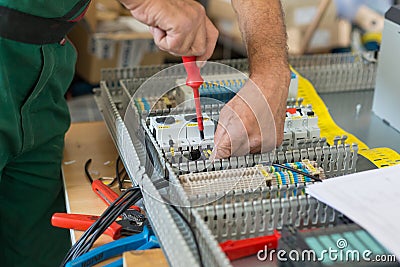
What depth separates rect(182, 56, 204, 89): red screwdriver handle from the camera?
1.07 meters

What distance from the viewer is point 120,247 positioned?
992mm

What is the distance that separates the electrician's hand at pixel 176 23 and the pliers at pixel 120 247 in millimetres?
332

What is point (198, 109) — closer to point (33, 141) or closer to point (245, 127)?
point (245, 127)

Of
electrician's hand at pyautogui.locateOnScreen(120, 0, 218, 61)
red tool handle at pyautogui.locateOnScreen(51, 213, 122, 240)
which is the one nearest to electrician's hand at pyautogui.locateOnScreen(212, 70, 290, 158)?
electrician's hand at pyautogui.locateOnScreen(120, 0, 218, 61)

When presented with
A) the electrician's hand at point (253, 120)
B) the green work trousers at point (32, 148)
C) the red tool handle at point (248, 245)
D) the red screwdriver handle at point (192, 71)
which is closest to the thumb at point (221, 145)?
the electrician's hand at point (253, 120)

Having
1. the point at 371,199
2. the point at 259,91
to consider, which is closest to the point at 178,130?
the point at 259,91

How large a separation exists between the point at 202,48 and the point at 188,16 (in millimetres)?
72

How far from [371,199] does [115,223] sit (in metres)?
0.46

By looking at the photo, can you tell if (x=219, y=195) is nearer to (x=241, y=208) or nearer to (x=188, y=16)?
(x=241, y=208)

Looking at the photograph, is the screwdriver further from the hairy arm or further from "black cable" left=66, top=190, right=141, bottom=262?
"black cable" left=66, top=190, right=141, bottom=262

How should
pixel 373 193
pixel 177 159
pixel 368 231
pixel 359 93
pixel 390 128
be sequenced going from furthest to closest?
pixel 359 93 → pixel 390 128 → pixel 177 159 → pixel 373 193 → pixel 368 231

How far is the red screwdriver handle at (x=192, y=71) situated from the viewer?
107 cm

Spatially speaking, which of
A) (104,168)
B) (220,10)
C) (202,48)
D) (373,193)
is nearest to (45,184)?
(104,168)

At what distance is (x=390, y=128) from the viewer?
55.9 inches
